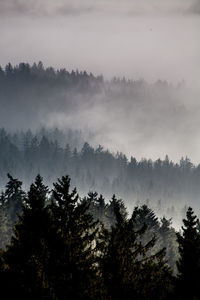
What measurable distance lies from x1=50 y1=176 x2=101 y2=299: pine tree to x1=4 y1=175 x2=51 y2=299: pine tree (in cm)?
61

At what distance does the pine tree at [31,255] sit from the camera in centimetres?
1194

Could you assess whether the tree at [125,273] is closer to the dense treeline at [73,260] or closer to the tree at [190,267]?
the dense treeline at [73,260]

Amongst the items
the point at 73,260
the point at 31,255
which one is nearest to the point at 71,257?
the point at 73,260

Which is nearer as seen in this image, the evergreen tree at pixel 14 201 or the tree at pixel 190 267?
the tree at pixel 190 267

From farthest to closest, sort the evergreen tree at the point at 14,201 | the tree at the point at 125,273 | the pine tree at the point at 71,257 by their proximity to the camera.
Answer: the evergreen tree at the point at 14,201 < the tree at the point at 125,273 < the pine tree at the point at 71,257

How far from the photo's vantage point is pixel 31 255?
12320 millimetres

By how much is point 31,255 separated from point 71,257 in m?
2.28

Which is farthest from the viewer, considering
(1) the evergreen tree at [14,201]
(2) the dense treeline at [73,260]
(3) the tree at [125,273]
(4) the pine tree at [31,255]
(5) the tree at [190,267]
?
(1) the evergreen tree at [14,201]

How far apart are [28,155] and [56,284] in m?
185

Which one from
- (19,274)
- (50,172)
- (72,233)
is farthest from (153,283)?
(50,172)

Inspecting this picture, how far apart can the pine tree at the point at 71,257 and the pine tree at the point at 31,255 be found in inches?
24.1

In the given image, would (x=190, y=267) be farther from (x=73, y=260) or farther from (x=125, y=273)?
(x=73, y=260)

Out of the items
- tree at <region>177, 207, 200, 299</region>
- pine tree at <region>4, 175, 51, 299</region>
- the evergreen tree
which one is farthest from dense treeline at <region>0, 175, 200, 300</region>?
the evergreen tree

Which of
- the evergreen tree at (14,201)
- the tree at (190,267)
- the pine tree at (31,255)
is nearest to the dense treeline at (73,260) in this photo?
the pine tree at (31,255)
